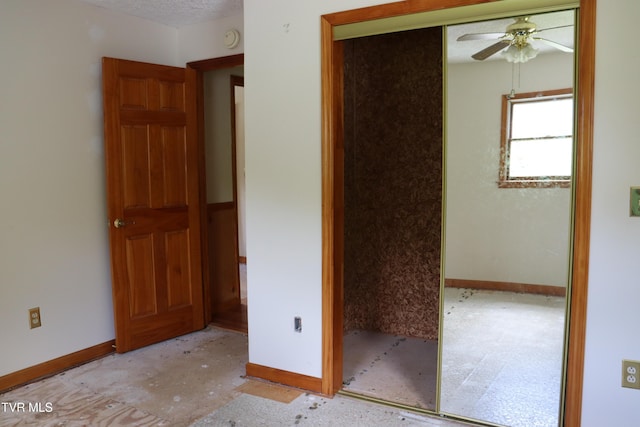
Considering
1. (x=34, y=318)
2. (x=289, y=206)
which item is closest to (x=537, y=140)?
(x=289, y=206)

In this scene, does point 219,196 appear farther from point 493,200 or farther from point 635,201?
point 635,201

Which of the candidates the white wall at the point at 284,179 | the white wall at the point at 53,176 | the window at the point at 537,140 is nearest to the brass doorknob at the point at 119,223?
the white wall at the point at 53,176

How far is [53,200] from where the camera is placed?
3.05 meters

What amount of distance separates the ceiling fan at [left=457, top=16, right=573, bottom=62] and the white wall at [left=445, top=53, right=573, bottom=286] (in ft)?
0.13

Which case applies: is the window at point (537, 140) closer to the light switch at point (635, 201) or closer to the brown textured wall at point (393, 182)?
the light switch at point (635, 201)

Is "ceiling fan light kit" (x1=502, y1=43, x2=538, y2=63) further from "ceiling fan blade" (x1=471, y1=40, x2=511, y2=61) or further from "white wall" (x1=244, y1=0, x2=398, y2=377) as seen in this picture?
"white wall" (x1=244, y1=0, x2=398, y2=377)

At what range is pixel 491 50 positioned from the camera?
2.25 metres

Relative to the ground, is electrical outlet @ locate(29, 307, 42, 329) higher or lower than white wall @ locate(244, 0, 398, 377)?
lower

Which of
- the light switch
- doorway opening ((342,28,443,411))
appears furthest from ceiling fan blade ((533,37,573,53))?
doorway opening ((342,28,443,411))

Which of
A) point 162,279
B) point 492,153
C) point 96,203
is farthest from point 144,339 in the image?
point 492,153

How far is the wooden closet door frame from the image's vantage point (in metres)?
2.01

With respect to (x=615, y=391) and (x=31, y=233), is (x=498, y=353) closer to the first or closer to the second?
(x=615, y=391)

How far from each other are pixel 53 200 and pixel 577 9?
314 cm

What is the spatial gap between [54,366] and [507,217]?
9.63ft
